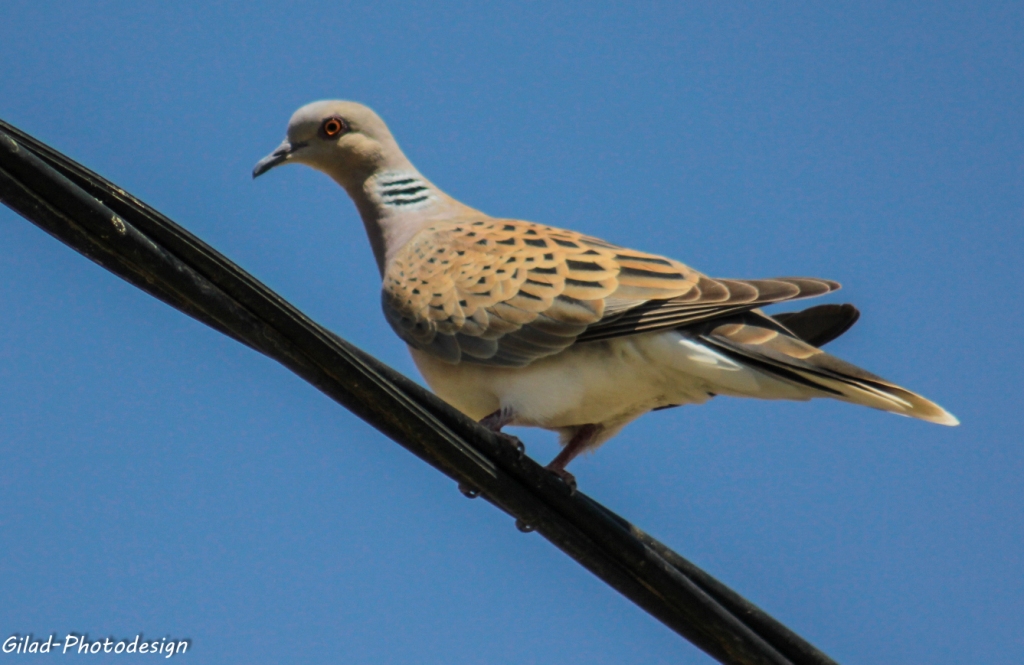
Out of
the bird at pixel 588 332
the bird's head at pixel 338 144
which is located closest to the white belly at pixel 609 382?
the bird at pixel 588 332

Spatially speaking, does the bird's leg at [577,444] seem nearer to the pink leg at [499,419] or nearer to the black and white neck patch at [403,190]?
the pink leg at [499,419]

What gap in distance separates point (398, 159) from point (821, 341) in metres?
2.00

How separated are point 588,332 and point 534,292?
283mm

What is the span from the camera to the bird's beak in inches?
199

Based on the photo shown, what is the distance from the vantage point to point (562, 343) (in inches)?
146

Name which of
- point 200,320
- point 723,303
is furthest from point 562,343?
point 200,320

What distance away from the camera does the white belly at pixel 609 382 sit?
3.57m

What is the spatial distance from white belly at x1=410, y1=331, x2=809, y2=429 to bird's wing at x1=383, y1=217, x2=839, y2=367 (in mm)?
59

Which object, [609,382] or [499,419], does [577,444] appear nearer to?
[499,419]

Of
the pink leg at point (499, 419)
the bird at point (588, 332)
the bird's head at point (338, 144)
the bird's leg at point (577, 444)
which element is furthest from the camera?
the bird's head at point (338, 144)

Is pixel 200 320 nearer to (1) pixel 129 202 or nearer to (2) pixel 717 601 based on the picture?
(1) pixel 129 202

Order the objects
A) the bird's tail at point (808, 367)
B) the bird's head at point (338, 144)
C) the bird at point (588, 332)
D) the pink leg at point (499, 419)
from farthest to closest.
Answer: the bird's head at point (338, 144) < the pink leg at point (499, 419) < the bird at point (588, 332) < the bird's tail at point (808, 367)

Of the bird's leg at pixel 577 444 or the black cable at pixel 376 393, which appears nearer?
the black cable at pixel 376 393

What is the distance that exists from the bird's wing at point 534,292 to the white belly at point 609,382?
2.3 inches
